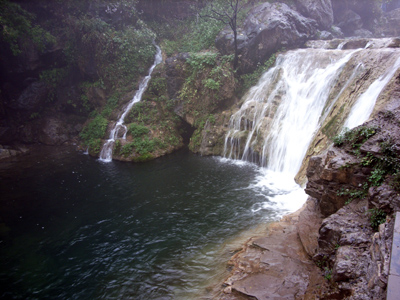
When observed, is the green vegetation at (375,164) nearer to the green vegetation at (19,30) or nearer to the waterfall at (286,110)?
the waterfall at (286,110)

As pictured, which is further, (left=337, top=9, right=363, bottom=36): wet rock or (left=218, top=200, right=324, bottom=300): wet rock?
(left=337, top=9, right=363, bottom=36): wet rock

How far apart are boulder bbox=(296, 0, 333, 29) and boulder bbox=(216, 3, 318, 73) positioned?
324 cm

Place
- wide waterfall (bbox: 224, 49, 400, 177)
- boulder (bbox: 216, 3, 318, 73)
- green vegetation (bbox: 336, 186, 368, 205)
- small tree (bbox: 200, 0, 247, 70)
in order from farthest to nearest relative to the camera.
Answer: small tree (bbox: 200, 0, 247, 70) → boulder (bbox: 216, 3, 318, 73) → wide waterfall (bbox: 224, 49, 400, 177) → green vegetation (bbox: 336, 186, 368, 205)

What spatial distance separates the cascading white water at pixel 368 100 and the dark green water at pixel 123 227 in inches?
189

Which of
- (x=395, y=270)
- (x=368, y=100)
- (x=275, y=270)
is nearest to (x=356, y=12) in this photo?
(x=368, y=100)

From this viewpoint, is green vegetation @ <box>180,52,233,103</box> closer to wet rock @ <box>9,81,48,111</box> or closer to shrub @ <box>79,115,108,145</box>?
shrub @ <box>79,115,108,145</box>

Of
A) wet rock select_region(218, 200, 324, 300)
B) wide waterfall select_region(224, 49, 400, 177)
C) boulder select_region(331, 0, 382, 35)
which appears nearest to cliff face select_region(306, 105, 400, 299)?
wet rock select_region(218, 200, 324, 300)

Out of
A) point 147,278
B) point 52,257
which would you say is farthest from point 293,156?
point 52,257

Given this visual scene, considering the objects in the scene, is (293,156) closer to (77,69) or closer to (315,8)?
(315,8)

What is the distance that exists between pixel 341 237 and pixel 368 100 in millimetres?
7543

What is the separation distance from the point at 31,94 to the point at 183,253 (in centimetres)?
2176

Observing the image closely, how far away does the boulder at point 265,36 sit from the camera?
1909cm

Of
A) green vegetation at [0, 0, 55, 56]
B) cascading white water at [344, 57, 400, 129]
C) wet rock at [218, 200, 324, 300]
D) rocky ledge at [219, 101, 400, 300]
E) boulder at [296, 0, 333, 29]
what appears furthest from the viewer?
boulder at [296, 0, 333, 29]

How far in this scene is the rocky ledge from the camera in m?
4.03
